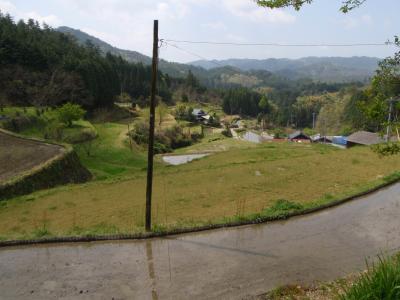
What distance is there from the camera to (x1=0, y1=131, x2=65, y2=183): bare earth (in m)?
24.4

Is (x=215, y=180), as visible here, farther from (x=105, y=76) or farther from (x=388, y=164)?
(x=105, y=76)

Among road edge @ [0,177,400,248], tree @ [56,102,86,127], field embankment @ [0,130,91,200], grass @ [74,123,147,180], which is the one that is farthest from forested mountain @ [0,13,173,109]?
road edge @ [0,177,400,248]

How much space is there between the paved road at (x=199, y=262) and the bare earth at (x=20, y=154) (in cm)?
1492

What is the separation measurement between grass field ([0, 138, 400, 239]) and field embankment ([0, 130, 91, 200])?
5.34 feet

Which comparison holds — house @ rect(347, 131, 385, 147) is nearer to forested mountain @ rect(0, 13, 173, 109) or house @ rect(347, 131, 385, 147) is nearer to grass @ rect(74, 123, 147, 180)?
grass @ rect(74, 123, 147, 180)

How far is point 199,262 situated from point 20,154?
845 inches

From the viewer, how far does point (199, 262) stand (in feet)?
33.7

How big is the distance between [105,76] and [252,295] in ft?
209

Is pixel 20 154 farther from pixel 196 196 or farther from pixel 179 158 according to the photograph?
pixel 179 158

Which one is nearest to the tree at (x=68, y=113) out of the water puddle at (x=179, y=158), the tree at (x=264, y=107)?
the water puddle at (x=179, y=158)

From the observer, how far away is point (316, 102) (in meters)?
167

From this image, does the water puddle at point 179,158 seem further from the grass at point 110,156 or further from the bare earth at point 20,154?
the bare earth at point 20,154

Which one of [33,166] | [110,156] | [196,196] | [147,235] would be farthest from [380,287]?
[110,156]

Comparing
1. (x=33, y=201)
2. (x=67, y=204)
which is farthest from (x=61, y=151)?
(x=67, y=204)
